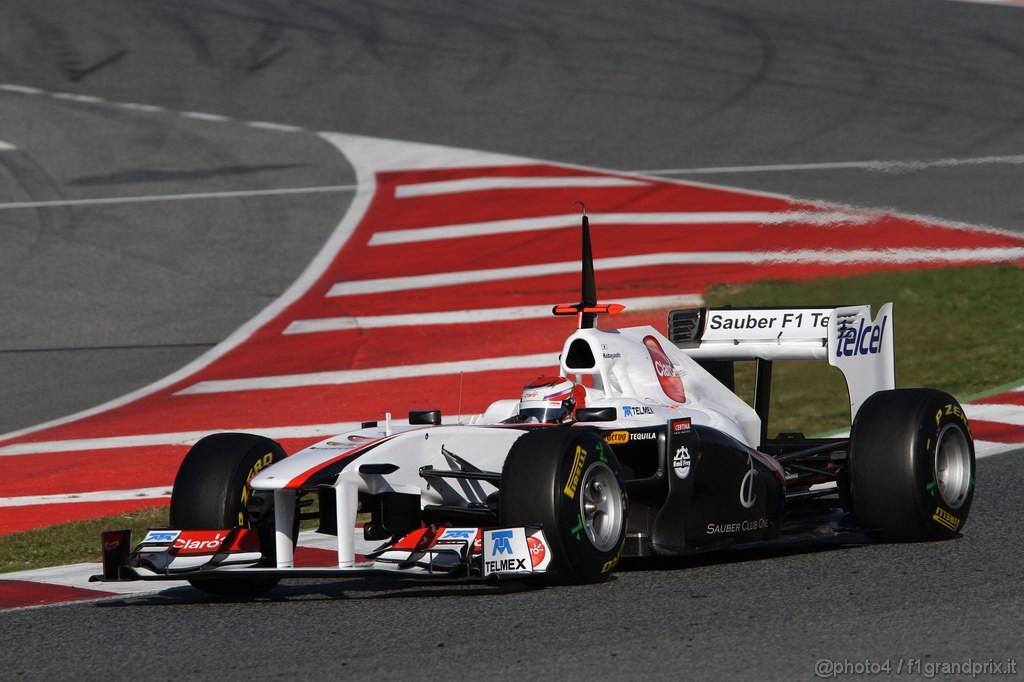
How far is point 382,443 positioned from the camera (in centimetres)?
758

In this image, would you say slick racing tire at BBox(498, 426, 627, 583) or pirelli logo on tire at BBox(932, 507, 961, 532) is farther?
pirelli logo on tire at BBox(932, 507, 961, 532)

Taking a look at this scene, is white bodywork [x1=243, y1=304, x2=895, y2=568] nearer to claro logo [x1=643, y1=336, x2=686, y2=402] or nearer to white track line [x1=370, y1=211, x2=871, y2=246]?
claro logo [x1=643, y1=336, x2=686, y2=402]

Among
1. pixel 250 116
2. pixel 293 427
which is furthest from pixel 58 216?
pixel 293 427

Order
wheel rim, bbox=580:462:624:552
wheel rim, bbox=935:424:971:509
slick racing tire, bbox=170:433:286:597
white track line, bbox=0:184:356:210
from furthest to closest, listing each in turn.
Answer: white track line, bbox=0:184:356:210 < wheel rim, bbox=935:424:971:509 < slick racing tire, bbox=170:433:286:597 < wheel rim, bbox=580:462:624:552

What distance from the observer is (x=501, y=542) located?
23.1ft

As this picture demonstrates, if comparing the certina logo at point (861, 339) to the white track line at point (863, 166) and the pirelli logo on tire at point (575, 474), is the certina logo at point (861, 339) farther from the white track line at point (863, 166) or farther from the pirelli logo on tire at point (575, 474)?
the white track line at point (863, 166)

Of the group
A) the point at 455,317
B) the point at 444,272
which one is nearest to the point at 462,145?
the point at 444,272

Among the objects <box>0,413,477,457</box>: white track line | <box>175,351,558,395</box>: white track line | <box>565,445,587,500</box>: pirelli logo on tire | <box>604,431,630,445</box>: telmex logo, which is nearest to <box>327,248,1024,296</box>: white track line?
<box>175,351,558,395</box>: white track line

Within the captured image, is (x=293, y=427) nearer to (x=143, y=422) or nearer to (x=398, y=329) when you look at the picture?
(x=143, y=422)

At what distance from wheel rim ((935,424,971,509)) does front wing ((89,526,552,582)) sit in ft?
8.14

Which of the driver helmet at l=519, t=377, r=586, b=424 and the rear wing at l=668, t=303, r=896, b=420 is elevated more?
the rear wing at l=668, t=303, r=896, b=420

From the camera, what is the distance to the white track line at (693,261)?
16.7 metres

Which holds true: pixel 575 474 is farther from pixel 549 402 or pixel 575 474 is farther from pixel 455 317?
pixel 455 317

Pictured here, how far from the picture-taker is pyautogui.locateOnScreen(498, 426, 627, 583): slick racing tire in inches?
277
